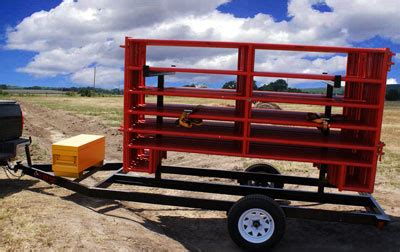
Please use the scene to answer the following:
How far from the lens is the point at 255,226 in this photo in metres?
5.53

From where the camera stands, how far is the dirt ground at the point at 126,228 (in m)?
5.28

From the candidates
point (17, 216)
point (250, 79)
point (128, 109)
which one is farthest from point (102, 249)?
point (250, 79)

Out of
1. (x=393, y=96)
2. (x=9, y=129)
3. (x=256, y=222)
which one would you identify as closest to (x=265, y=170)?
(x=256, y=222)

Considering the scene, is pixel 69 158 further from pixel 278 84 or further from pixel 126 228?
pixel 278 84

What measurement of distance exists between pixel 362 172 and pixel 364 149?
1.99 feet

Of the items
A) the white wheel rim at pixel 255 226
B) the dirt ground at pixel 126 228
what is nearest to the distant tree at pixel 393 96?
the dirt ground at pixel 126 228

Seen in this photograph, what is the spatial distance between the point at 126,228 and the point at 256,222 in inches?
71.2

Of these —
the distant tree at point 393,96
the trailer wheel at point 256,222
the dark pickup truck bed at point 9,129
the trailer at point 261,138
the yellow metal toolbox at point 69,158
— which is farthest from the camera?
the distant tree at point 393,96

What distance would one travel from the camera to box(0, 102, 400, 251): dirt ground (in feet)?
17.3

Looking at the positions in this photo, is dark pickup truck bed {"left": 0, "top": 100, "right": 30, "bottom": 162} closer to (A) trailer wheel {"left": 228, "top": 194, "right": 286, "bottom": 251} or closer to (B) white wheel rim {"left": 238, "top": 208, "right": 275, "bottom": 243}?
(A) trailer wheel {"left": 228, "top": 194, "right": 286, "bottom": 251}

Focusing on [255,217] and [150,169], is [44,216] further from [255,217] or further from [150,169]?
[255,217]

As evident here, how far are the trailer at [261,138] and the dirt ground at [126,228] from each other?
1.36 feet

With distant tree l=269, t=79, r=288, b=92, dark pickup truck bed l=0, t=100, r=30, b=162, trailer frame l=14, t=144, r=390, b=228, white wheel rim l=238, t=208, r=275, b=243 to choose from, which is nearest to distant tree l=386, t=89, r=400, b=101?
distant tree l=269, t=79, r=288, b=92

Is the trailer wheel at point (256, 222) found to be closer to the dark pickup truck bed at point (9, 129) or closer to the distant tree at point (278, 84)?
the distant tree at point (278, 84)
